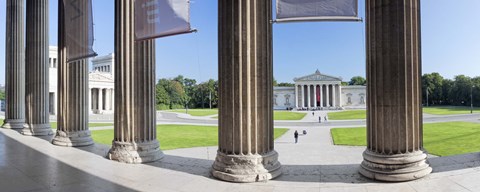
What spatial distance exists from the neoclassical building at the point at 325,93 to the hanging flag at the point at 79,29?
120368 millimetres

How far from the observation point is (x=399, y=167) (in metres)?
9.49

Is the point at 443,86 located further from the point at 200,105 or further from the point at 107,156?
the point at 107,156

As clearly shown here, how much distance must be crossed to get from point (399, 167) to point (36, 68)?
2275 cm

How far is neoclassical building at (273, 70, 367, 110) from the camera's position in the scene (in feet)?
437

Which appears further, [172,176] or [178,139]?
[178,139]

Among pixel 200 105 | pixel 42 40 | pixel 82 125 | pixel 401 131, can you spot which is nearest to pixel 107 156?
pixel 82 125

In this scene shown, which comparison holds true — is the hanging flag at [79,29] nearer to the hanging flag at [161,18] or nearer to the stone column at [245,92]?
the hanging flag at [161,18]

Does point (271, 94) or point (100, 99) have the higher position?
point (271, 94)

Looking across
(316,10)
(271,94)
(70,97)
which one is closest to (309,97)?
(70,97)

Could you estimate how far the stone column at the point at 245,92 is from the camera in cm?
1018

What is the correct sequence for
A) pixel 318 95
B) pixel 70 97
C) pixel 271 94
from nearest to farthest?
pixel 271 94
pixel 70 97
pixel 318 95

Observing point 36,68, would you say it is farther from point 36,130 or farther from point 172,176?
point 172,176

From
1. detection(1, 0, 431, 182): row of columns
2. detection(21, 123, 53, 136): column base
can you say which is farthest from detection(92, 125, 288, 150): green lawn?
detection(1, 0, 431, 182): row of columns

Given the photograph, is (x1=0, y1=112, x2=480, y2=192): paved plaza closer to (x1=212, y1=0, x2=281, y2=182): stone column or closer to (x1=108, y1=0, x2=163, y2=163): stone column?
(x1=212, y1=0, x2=281, y2=182): stone column
